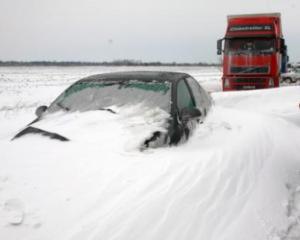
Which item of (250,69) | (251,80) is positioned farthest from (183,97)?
(251,80)

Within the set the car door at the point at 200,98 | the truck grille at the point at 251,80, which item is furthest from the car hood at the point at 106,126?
the truck grille at the point at 251,80

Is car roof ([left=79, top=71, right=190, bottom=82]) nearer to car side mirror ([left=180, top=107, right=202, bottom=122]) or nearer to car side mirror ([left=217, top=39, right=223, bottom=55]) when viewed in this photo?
car side mirror ([left=180, top=107, right=202, bottom=122])

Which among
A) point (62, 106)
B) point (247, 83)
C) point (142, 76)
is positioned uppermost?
point (142, 76)

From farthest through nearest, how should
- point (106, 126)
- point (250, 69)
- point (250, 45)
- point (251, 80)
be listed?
point (251, 80), point (250, 69), point (250, 45), point (106, 126)

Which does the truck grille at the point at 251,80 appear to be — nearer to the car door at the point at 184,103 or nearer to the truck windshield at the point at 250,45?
the truck windshield at the point at 250,45

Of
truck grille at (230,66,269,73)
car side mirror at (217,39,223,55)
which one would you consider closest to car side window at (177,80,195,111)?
car side mirror at (217,39,223,55)

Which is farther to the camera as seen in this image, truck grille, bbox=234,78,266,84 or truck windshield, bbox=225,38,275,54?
truck grille, bbox=234,78,266,84

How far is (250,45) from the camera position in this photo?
53.9 ft

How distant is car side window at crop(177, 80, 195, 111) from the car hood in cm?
49

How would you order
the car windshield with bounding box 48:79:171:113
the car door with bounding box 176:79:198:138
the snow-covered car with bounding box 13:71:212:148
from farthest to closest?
the car windshield with bounding box 48:79:171:113 < the car door with bounding box 176:79:198:138 < the snow-covered car with bounding box 13:71:212:148

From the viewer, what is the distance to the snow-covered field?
299 cm

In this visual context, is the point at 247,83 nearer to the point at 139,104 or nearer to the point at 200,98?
the point at 200,98

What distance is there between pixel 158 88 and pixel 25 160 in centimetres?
244

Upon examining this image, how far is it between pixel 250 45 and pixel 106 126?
1272 cm
